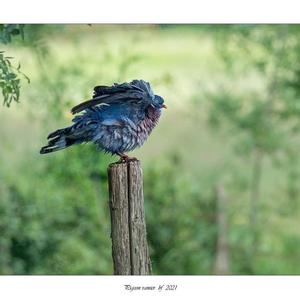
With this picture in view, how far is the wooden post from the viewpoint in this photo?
438 cm

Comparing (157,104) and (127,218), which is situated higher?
(157,104)

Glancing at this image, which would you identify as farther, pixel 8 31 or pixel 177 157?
pixel 177 157

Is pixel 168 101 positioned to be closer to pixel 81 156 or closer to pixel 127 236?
pixel 81 156

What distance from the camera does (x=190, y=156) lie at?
8.46 meters

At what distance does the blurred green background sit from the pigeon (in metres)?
2.35

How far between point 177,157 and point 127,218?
375cm

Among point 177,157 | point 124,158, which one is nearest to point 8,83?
point 124,158

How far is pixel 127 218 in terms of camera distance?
4434mm
